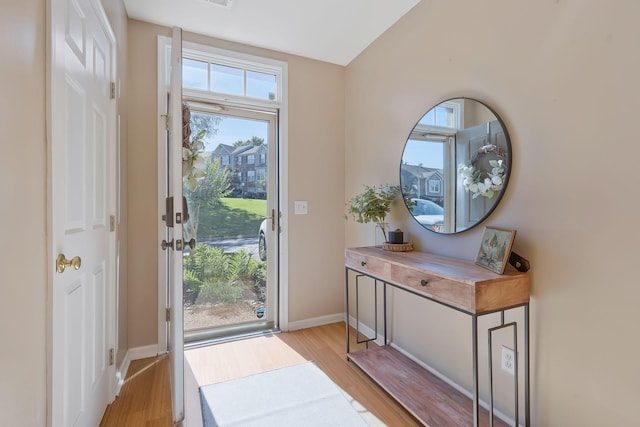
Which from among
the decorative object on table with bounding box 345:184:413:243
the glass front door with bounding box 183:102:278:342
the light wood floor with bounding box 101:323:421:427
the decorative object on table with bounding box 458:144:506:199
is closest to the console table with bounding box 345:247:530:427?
the light wood floor with bounding box 101:323:421:427

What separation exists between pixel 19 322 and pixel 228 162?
202cm

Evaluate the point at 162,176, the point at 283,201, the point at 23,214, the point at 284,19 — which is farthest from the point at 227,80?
the point at 23,214

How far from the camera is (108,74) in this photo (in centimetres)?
177

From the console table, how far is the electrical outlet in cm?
8

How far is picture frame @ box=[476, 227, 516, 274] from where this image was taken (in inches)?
56.4

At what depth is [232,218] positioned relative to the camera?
2.76 metres

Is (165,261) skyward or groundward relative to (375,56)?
groundward

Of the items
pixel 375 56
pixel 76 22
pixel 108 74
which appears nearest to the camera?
pixel 76 22

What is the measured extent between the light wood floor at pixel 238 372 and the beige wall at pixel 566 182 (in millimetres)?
547

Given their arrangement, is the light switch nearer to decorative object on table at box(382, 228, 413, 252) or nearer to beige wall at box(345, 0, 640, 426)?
decorative object on table at box(382, 228, 413, 252)

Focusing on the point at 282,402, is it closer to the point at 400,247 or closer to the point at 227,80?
the point at 400,247

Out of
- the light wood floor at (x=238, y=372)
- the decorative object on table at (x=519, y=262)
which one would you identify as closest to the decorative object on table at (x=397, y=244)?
the decorative object on table at (x=519, y=262)

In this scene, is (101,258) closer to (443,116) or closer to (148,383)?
(148,383)

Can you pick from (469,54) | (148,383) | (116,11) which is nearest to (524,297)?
(469,54)
